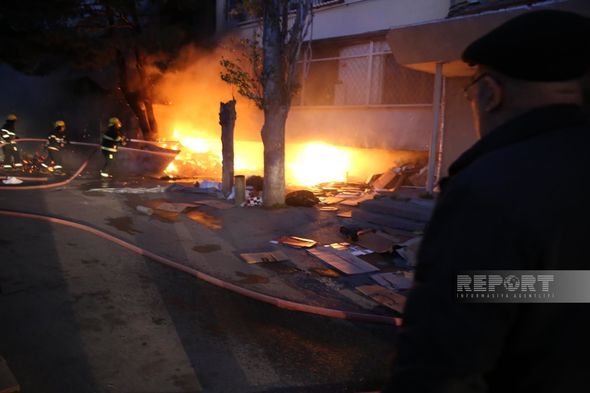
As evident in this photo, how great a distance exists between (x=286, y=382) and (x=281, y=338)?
69 centimetres

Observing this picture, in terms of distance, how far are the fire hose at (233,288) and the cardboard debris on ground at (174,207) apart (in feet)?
7.81

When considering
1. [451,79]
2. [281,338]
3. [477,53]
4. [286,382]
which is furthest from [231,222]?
[477,53]

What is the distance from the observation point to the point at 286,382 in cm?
341

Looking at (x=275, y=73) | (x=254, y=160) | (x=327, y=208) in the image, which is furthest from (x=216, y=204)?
(x=254, y=160)

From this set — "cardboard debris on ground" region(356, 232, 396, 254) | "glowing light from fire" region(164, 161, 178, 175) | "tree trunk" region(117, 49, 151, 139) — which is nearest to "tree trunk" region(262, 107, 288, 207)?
"cardboard debris on ground" region(356, 232, 396, 254)

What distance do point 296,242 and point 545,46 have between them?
6383 mm

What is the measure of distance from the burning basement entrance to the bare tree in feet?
13.1

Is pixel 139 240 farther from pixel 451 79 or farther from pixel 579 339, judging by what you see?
pixel 451 79

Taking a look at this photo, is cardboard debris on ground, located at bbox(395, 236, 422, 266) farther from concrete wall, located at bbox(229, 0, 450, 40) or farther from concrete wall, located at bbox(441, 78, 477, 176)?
concrete wall, located at bbox(229, 0, 450, 40)

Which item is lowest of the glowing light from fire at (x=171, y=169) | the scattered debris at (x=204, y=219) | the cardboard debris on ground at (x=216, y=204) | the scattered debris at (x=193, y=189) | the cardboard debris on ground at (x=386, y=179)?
the scattered debris at (x=204, y=219)

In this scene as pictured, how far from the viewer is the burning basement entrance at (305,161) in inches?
514

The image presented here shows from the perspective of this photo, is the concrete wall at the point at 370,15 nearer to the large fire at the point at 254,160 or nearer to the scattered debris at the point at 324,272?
the large fire at the point at 254,160

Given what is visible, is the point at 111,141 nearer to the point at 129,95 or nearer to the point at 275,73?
the point at 129,95

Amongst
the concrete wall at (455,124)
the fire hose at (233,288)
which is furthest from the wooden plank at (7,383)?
the concrete wall at (455,124)
